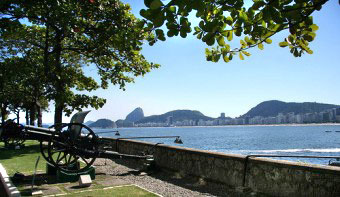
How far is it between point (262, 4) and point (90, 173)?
8617 millimetres

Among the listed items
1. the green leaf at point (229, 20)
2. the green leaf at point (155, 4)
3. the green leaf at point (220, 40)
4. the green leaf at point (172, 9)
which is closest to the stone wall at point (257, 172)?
the green leaf at point (220, 40)

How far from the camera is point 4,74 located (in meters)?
20.4

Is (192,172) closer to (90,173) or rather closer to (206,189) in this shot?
(206,189)

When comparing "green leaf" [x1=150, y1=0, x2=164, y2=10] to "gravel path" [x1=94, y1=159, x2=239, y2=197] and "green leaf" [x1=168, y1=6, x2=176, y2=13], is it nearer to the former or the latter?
"green leaf" [x1=168, y1=6, x2=176, y2=13]

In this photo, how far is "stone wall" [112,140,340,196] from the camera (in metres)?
6.70

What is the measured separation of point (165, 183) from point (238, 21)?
23.5 feet

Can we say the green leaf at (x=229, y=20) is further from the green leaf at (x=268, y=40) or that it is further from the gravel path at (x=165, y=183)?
the gravel path at (x=165, y=183)

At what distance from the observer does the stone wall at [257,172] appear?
6.70 m

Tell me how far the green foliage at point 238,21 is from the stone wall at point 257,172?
372 centimetres

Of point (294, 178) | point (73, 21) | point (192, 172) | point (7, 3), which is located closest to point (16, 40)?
point (73, 21)

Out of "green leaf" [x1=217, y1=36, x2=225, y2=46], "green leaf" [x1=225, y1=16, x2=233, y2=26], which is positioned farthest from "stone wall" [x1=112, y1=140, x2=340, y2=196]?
"green leaf" [x1=225, y1=16, x2=233, y2=26]

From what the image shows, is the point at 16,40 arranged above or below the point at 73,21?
above

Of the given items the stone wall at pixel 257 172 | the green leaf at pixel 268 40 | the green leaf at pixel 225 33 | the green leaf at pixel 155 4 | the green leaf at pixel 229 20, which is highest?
the green leaf at pixel 229 20

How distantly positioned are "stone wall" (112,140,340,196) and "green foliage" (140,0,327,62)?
12.2 ft
